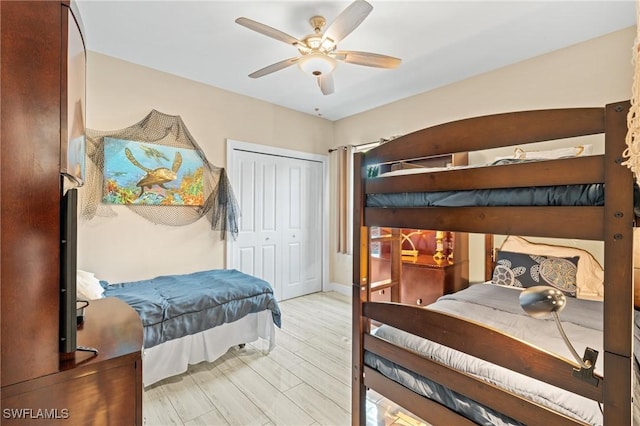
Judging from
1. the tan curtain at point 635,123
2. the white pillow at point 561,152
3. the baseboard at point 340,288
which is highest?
the white pillow at point 561,152

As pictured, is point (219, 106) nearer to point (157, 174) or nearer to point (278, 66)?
point (157, 174)

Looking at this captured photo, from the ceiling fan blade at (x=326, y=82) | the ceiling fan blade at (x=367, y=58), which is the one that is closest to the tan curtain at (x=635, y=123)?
the ceiling fan blade at (x=367, y=58)

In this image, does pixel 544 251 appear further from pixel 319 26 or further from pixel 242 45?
pixel 242 45

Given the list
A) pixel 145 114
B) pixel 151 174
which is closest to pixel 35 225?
pixel 151 174

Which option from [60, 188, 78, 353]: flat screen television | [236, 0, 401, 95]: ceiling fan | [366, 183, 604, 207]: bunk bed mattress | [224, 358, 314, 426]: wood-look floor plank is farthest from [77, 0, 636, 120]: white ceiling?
[224, 358, 314, 426]: wood-look floor plank

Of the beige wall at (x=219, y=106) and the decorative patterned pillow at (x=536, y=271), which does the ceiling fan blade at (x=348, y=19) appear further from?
the decorative patterned pillow at (x=536, y=271)

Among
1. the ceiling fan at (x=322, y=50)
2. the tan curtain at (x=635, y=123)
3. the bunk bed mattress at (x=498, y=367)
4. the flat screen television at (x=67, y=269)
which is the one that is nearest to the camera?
the tan curtain at (x=635, y=123)

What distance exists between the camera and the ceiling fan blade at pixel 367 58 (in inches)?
86.4

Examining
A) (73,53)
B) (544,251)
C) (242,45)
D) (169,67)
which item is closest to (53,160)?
(73,53)

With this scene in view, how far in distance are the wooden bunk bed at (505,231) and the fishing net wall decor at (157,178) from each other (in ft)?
7.58

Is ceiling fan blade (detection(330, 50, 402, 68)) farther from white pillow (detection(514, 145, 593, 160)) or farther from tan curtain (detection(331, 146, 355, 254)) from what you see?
tan curtain (detection(331, 146, 355, 254))

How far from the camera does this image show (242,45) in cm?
259

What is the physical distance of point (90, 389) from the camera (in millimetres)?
866

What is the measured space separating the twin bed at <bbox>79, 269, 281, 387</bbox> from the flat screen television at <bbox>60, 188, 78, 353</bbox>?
119 cm
